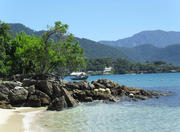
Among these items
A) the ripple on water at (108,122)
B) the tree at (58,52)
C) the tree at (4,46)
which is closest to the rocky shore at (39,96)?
the ripple on water at (108,122)

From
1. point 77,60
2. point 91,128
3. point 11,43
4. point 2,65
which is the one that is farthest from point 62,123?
point 11,43

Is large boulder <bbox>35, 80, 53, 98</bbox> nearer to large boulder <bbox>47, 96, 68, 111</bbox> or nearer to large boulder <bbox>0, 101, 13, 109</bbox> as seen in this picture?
large boulder <bbox>47, 96, 68, 111</bbox>

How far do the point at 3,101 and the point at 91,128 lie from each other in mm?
13702

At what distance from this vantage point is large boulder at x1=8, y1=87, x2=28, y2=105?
27.3 meters

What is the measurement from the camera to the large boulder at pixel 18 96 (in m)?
27.3

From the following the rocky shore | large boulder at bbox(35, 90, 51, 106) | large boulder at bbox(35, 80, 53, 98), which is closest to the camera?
the rocky shore

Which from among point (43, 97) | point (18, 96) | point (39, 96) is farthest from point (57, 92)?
point (18, 96)

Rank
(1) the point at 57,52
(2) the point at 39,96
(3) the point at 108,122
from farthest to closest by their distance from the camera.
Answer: (1) the point at 57,52, (2) the point at 39,96, (3) the point at 108,122

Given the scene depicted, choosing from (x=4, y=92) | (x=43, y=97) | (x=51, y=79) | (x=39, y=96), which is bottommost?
(x=43, y=97)

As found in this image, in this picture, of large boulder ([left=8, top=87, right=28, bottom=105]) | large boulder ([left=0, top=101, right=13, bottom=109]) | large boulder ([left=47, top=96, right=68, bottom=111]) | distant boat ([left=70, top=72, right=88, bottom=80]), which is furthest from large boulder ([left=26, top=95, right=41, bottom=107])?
distant boat ([left=70, top=72, right=88, bottom=80])

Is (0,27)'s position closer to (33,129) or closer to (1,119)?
(1,119)

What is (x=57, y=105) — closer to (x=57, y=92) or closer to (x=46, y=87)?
(x=57, y=92)

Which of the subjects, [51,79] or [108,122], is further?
[51,79]

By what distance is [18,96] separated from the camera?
27.4 meters
